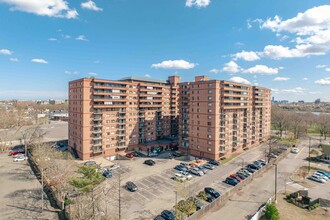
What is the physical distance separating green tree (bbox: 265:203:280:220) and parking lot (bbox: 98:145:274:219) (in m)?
10.7

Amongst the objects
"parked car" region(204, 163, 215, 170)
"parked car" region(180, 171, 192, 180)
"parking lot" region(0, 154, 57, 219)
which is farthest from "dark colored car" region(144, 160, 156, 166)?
"parking lot" region(0, 154, 57, 219)

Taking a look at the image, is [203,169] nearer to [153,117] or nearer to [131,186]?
[131,186]

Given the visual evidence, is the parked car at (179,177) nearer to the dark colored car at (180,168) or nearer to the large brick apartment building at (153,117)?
the dark colored car at (180,168)

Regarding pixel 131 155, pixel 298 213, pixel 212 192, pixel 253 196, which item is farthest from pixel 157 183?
pixel 298 213

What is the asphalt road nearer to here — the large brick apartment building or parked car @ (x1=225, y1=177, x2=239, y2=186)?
parked car @ (x1=225, y1=177, x2=239, y2=186)

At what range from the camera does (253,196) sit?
120 feet

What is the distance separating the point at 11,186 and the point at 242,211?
44622 millimetres

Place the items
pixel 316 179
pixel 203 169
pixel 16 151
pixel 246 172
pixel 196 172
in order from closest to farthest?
pixel 316 179 → pixel 196 172 → pixel 246 172 → pixel 203 169 → pixel 16 151

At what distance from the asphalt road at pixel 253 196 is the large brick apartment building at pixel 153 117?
1508cm

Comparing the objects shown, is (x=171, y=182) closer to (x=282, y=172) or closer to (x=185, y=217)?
(x=185, y=217)

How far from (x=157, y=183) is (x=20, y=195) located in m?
Answer: 25.8

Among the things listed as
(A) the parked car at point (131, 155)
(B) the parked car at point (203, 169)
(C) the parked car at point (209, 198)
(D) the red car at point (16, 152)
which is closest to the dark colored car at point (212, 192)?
(C) the parked car at point (209, 198)

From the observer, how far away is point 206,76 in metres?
68.7

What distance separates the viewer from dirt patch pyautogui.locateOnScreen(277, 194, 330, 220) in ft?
99.6
